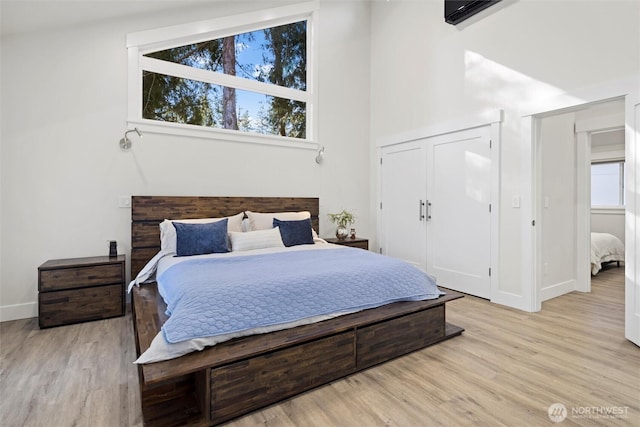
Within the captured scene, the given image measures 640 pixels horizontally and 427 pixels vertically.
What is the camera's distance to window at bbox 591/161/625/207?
6.57 m

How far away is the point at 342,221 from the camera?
4.85 m

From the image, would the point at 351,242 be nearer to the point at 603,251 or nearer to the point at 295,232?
the point at 295,232

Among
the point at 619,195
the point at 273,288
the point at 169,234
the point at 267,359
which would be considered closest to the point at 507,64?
the point at 273,288

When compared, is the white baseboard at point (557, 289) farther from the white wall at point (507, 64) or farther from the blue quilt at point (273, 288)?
the blue quilt at point (273, 288)

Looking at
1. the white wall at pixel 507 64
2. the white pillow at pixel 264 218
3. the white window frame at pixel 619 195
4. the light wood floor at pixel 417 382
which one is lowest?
the light wood floor at pixel 417 382

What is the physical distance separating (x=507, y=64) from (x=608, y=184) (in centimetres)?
526

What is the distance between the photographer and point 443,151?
13.6 feet

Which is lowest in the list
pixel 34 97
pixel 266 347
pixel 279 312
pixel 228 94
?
pixel 266 347

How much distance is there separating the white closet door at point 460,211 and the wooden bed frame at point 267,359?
4.17 feet

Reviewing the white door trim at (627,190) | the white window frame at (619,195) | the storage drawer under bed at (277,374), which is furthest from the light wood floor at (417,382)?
the white window frame at (619,195)

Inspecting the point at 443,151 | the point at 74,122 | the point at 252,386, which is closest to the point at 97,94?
the point at 74,122

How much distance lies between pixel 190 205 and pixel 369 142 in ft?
9.66

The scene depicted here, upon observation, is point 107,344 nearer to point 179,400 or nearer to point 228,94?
point 179,400

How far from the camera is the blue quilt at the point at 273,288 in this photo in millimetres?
1772
